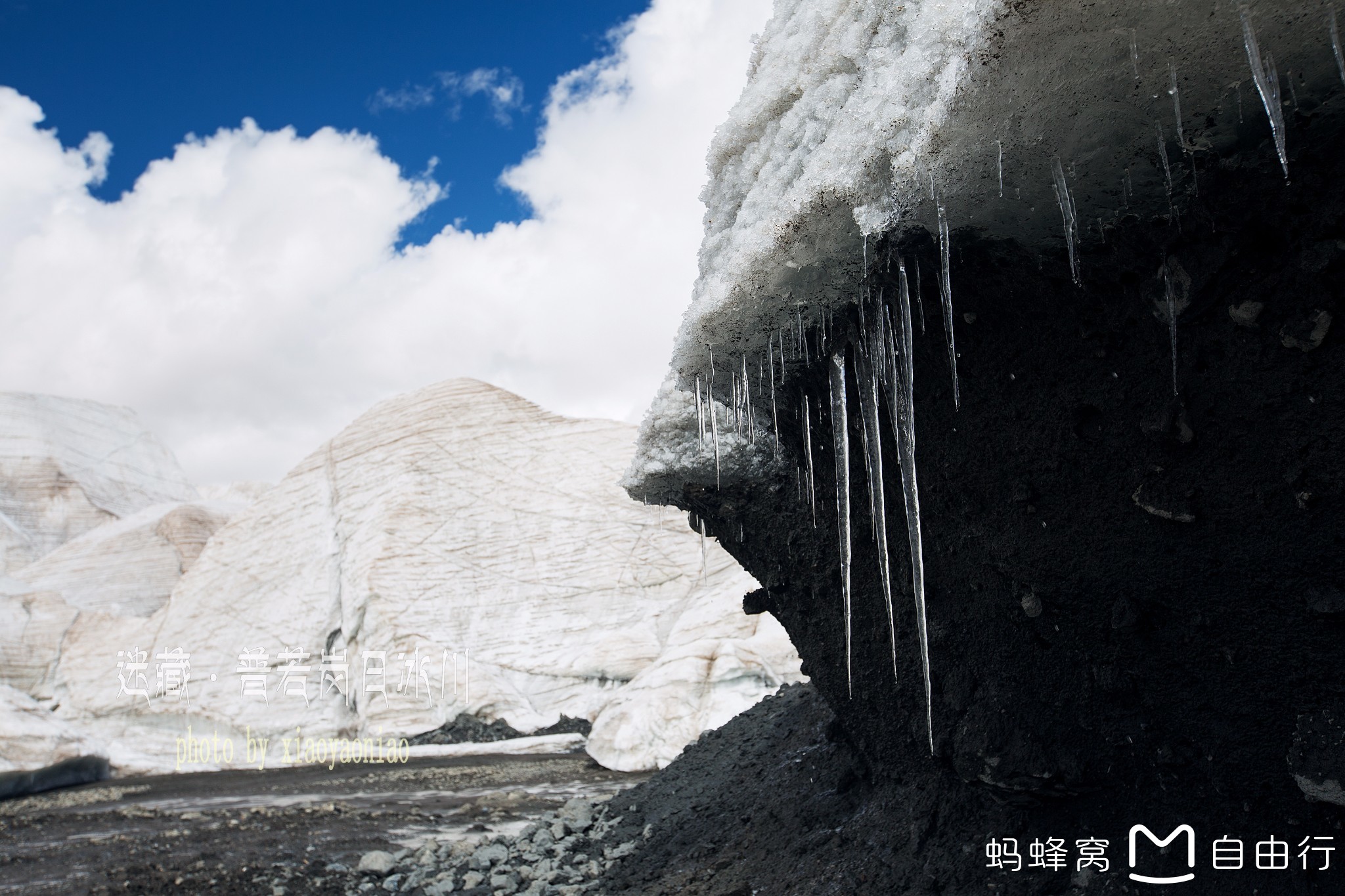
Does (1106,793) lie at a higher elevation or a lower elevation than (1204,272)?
lower

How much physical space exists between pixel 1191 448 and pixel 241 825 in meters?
11.5

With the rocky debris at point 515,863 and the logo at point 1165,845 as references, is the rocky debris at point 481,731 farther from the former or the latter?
the logo at point 1165,845

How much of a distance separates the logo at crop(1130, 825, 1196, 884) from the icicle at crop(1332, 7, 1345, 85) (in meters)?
2.52

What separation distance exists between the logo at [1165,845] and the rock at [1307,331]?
1.77m

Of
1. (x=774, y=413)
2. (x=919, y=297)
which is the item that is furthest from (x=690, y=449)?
(x=919, y=297)

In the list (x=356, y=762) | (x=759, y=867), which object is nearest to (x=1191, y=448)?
(x=759, y=867)

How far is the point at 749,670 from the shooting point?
1490 cm

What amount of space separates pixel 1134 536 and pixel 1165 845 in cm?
115

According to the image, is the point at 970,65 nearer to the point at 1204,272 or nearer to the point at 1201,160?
the point at 1201,160

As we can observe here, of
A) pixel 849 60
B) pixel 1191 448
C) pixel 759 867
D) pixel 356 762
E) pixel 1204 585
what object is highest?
pixel 849 60

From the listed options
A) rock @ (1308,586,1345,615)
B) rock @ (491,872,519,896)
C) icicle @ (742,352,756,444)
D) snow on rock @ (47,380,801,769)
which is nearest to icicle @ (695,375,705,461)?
icicle @ (742,352,756,444)

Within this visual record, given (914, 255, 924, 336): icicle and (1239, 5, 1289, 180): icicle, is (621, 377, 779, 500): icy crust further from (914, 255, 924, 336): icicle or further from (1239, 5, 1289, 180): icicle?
(1239, 5, 1289, 180): icicle

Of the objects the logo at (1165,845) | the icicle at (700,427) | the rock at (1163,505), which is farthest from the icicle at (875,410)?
the icicle at (700,427)

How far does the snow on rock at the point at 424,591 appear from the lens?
21.6 m
